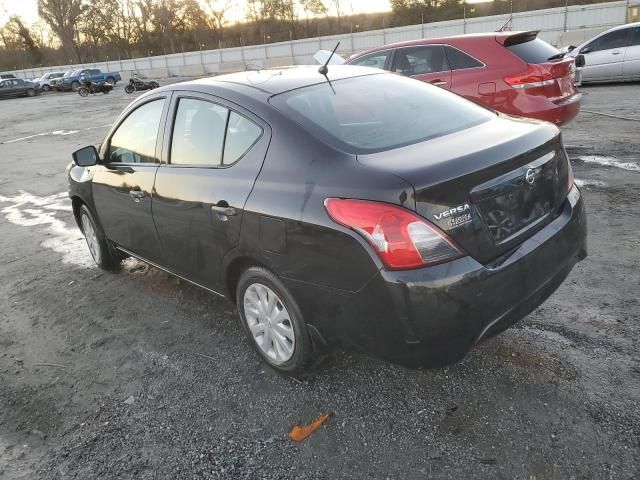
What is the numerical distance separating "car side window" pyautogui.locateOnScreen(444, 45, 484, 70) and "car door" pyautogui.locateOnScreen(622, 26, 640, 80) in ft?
28.6

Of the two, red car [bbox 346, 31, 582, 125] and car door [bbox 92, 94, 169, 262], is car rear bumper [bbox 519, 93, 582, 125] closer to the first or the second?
red car [bbox 346, 31, 582, 125]

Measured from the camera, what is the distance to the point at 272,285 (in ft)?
9.54

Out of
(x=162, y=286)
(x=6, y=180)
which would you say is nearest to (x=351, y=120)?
(x=162, y=286)

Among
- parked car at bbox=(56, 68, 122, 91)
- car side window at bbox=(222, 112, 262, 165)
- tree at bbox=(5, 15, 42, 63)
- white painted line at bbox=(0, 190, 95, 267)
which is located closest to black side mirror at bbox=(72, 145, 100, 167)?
white painted line at bbox=(0, 190, 95, 267)

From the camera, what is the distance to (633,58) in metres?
13.4

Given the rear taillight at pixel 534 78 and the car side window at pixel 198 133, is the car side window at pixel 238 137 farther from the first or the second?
the rear taillight at pixel 534 78

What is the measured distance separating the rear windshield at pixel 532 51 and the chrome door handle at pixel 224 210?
17.2 feet

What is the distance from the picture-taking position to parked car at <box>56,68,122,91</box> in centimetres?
4094

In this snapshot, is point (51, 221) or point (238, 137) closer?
point (238, 137)

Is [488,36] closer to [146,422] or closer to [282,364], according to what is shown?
[282,364]

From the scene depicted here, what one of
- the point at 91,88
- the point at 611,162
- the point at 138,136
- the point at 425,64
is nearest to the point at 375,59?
the point at 425,64

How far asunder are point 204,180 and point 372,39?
3962 centimetres

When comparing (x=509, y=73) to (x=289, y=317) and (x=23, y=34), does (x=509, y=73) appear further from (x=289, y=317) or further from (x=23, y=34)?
(x=23, y=34)

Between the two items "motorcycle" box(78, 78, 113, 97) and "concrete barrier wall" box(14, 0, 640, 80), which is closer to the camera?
"concrete barrier wall" box(14, 0, 640, 80)
